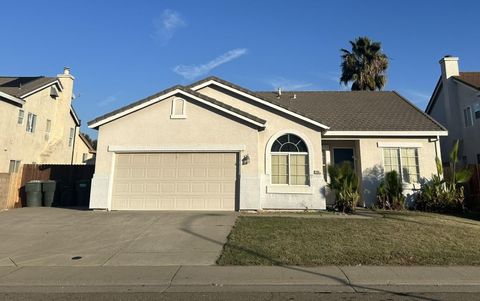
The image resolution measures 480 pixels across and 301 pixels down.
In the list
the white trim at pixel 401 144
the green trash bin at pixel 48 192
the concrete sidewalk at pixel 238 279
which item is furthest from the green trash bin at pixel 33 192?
the white trim at pixel 401 144

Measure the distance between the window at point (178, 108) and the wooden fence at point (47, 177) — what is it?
6.01 meters

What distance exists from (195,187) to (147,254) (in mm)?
5266

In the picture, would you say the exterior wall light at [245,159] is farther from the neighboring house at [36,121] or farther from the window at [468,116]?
the window at [468,116]

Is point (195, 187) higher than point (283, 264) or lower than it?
higher

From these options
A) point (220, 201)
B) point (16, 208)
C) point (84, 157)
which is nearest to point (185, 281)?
point (220, 201)

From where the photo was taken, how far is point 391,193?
13.7 m

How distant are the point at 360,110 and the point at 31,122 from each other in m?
17.7

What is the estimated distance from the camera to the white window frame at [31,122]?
18.8m

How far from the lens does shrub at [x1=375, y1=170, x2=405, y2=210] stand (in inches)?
534

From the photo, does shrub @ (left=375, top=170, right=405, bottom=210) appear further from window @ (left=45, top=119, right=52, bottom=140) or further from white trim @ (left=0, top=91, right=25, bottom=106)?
window @ (left=45, top=119, right=52, bottom=140)

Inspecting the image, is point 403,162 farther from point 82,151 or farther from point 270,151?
Result: point 82,151

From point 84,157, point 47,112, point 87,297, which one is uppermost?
point 47,112

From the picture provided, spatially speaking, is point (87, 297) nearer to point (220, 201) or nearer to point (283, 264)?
point (283, 264)

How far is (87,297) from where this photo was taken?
205 inches
